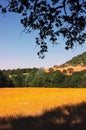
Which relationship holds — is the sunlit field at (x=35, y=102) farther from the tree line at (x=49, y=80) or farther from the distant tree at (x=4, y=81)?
the tree line at (x=49, y=80)

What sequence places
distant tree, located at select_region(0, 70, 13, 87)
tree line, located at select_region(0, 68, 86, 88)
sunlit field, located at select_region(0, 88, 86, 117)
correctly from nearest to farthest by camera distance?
sunlit field, located at select_region(0, 88, 86, 117) → distant tree, located at select_region(0, 70, 13, 87) → tree line, located at select_region(0, 68, 86, 88)

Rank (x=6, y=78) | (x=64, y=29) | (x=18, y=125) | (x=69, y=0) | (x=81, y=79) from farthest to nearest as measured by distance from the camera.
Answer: (x=81, y=79), (x=6, y=78), (x=64, y=29), (x=69, y=0), (x=18, y=125)

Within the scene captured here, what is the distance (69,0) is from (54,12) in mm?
904

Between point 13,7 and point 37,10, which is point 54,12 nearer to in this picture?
point 37,10

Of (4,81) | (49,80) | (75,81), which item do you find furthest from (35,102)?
(49,80)

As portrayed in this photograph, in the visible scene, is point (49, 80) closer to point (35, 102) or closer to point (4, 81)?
point (4, 81)

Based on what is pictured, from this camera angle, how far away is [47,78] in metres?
96.9

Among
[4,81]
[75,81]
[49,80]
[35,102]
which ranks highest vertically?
[35,102]

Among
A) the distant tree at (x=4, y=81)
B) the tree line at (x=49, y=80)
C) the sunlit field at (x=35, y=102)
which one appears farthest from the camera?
the tree line at (x=49, y=80)

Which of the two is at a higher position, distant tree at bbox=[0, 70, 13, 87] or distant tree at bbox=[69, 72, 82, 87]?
distant tree at bbox=[0, 70, 13, 87]

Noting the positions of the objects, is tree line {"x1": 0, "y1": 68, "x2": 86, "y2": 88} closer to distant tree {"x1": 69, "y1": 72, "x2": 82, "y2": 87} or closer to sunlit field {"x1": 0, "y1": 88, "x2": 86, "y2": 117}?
distant tree {"x1": 69, "y1": 72, "x2": 82, "y2": 87}

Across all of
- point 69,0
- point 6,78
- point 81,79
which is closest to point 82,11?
point 69,0

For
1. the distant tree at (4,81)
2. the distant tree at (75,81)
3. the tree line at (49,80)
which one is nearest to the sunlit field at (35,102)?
the distant tree at (4,81)

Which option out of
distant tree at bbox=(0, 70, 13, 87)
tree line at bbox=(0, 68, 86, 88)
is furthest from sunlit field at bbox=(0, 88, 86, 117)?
tree line at bbox=(0, 68, 86, 88)
